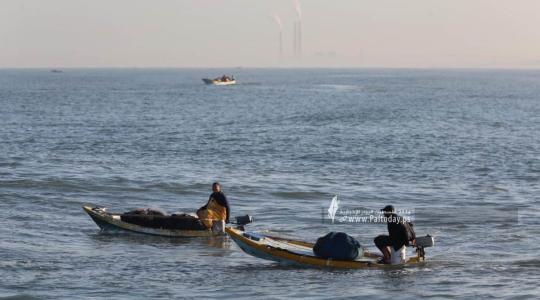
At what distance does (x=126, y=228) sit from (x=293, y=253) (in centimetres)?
653

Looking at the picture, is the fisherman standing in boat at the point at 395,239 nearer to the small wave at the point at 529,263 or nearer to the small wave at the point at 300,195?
the small wave at the point at 529,263

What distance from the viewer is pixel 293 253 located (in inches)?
886

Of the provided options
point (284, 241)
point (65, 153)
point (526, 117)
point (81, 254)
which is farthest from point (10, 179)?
point (526, 117)

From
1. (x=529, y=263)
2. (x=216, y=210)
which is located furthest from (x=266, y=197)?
(x=529, y=263)

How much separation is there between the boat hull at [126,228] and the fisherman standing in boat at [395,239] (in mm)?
6009

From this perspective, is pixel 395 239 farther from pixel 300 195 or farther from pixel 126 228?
pixel 300 195

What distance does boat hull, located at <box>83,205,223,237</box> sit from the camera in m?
26.6

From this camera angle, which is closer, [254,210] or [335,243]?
[335,243]

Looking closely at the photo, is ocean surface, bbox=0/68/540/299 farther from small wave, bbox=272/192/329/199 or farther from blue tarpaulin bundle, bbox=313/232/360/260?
blue tarpaulin bundle, bbox=313/232/360/260

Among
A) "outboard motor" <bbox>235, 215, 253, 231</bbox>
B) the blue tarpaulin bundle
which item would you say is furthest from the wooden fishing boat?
"outboard motor" <bbox>235, 215, 253, 231</bbox>

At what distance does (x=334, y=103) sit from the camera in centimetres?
10512

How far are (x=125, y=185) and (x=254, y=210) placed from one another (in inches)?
293

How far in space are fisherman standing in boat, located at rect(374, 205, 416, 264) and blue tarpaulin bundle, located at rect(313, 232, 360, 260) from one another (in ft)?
2.02

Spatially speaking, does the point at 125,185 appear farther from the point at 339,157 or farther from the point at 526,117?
the point at 526,117
